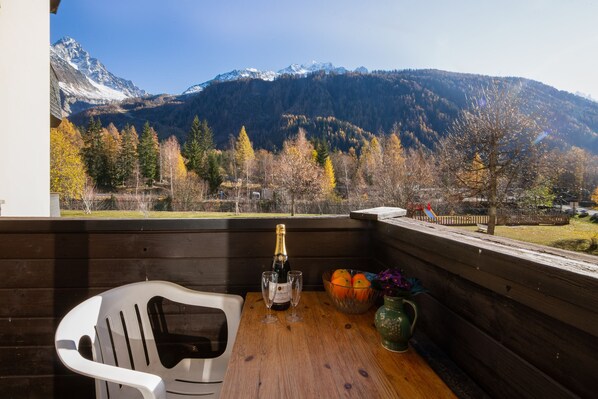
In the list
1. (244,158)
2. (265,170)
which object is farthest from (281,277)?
(265,170)

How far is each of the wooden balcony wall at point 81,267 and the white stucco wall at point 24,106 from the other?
169 cm

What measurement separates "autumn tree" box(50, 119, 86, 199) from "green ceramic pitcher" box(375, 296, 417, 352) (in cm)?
1263

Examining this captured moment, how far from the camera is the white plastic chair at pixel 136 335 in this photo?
2.67 ft

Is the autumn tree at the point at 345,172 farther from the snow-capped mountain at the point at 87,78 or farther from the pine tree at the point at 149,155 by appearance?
the snow-capped mountain at the point at 87,78

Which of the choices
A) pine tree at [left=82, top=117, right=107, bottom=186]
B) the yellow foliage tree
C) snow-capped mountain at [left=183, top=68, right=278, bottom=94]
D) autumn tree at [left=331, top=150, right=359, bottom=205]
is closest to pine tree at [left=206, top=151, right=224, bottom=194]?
pine tree at [left=82, top=117, right=107, bottom=186]

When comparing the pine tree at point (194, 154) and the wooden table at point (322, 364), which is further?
the pine tree at point (194, 154)

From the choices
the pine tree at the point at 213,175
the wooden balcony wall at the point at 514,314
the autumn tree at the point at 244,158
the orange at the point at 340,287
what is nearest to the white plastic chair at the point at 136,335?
the orange at the point at 340,287

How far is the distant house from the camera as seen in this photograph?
258cm

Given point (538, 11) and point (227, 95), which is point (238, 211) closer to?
point (538, 11)

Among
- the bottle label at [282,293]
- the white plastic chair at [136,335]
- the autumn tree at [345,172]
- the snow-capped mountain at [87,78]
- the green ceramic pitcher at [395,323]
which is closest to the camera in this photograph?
the green ceramic pitcher at [395,323]

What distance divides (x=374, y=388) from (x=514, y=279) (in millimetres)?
313

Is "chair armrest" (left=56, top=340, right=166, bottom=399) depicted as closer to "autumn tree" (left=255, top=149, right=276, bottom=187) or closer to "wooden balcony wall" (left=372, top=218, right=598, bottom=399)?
"wooden balcony wall" (left=372, top=218, right=598, bottom=399)

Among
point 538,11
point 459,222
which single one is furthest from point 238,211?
point 538,11

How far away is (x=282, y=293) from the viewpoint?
92 cm
